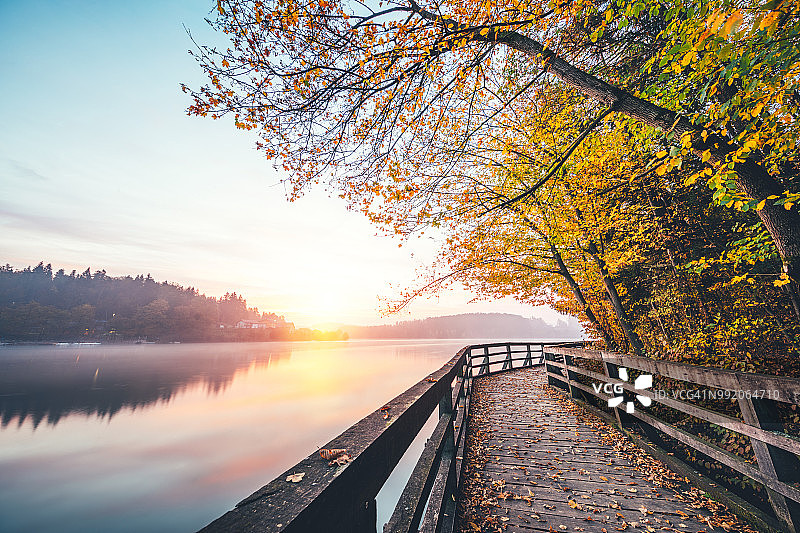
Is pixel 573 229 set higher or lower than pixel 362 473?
higher

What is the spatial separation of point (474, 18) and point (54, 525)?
24.0 metres

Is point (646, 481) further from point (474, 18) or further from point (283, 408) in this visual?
point (283, 408)

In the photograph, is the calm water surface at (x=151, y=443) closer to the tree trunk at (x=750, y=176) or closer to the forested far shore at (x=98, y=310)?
the tree trunk at (x=750, y=176)

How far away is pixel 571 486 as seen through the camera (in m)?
4.01

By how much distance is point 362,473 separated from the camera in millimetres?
998

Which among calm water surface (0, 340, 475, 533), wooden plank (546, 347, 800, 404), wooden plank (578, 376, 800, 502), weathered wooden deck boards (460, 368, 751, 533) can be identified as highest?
wooden plank (546, 347, 800, 404)

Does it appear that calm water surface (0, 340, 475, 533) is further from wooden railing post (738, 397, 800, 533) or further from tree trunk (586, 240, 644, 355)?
wooden railing post (738, 397, 800, 533)

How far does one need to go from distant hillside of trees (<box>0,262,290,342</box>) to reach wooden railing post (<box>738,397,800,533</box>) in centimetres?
15509

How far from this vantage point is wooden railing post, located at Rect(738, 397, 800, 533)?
2.70m

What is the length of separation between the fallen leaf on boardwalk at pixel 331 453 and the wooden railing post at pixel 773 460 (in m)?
3.90

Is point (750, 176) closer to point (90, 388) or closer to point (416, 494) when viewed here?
point (416, 494)

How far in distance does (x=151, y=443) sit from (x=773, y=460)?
108ft

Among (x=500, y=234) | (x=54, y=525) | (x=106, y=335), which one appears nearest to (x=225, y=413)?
(x=54, y=525)

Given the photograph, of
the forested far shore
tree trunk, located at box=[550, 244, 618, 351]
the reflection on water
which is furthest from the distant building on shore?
tree trunk, located at box=[550, 244, 618, 351]
